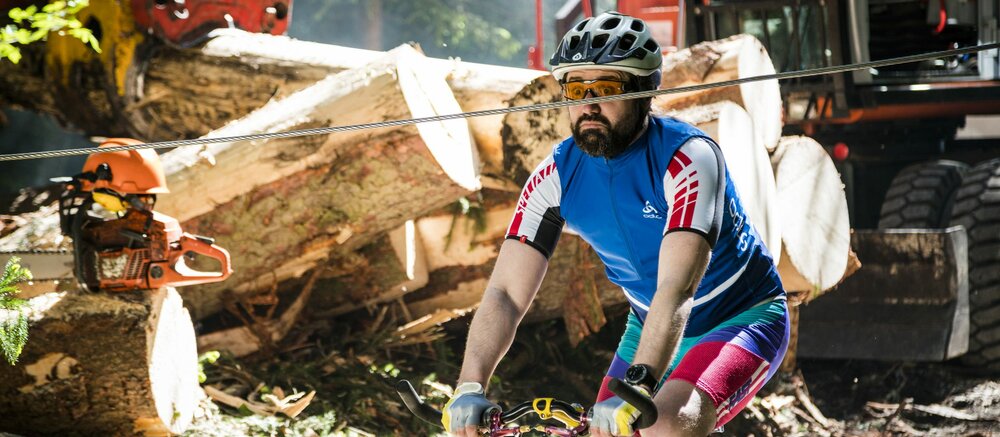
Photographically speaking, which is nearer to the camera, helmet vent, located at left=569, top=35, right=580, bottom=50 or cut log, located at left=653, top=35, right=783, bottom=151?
helmet vent, located at left=569, top=35, right=580, bottom=50

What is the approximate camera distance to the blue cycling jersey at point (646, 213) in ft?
7.78

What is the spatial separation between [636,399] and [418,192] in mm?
2922

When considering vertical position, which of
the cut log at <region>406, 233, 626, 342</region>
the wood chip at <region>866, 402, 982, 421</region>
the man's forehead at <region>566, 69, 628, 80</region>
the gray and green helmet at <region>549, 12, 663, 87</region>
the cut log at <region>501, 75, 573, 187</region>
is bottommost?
the wood chip at <region>866, 402, 982, 421</region>

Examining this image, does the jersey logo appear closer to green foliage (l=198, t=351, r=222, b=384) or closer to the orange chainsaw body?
the orange chainsaw body

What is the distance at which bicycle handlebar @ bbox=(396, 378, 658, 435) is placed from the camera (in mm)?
1770

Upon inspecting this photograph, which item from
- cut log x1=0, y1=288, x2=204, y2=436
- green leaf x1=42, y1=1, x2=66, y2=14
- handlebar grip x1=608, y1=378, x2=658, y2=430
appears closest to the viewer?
handlebar grip x1=608, y1=378, x2=658, y2=430

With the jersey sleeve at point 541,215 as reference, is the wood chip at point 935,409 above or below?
below

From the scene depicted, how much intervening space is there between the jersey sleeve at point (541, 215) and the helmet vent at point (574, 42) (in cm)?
35

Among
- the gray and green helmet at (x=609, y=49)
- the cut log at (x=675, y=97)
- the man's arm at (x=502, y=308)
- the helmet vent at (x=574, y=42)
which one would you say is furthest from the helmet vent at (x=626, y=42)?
the cut log at (x=675, y=97)

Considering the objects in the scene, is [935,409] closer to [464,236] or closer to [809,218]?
[809,218]

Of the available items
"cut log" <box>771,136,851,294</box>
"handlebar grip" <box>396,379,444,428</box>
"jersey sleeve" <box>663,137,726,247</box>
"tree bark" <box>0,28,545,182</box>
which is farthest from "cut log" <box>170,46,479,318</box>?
"handlebar grip" <box>396,379,444,428</box>

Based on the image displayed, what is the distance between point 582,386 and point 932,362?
8.47ft

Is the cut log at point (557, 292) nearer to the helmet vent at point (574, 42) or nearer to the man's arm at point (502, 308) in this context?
the man's arm at point (502, 308)

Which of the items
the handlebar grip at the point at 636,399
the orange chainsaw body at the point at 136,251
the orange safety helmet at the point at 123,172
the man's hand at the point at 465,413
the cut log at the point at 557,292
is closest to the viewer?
the handlebar grip at the point at 636,399
